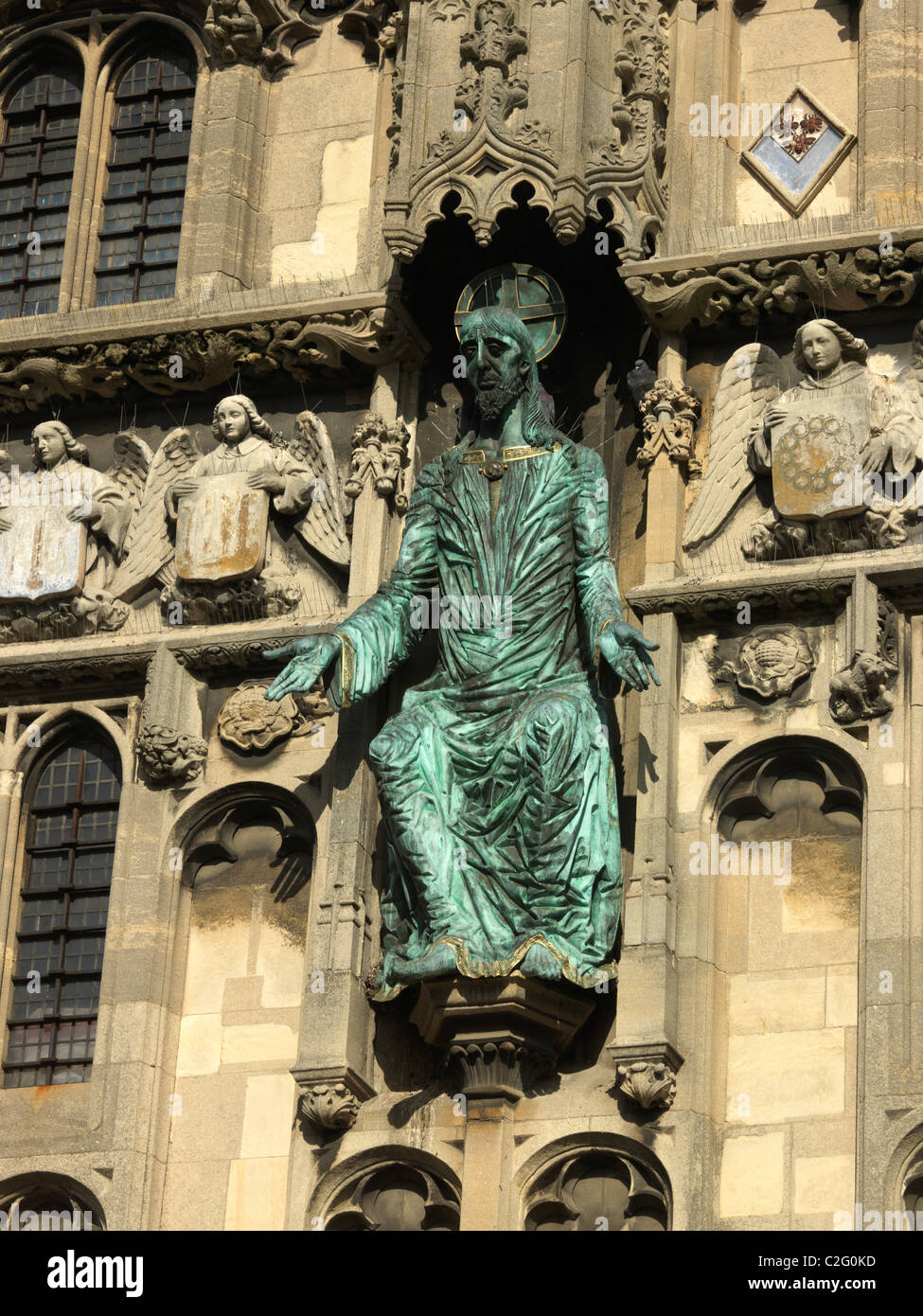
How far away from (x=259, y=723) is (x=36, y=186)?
4.77m

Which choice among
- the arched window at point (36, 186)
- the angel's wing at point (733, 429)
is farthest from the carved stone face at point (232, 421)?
the angel's wing at point (733, 429)

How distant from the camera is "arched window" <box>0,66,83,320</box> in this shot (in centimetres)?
2397

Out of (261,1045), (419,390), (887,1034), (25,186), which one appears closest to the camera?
(887,1034)

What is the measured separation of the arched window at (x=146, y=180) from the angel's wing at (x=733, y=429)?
4.05 m

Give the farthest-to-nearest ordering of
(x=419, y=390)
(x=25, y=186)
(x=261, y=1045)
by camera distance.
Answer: (x=25, y=186)
(x=419, y=390)
(x=261, y=1045)

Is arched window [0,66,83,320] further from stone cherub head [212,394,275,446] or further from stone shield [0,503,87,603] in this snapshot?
stone cherub head [212,394,275,446]

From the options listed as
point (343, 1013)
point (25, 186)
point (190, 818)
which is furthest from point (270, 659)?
point (25, 186)

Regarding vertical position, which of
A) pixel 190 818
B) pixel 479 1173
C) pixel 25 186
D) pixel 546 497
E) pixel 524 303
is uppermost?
pixel 25 186

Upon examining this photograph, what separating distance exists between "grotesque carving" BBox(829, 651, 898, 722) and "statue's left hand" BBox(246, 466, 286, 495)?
370 centimetres

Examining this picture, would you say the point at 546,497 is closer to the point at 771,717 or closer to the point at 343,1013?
the point at 771,717

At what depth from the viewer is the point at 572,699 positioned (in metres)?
20.4

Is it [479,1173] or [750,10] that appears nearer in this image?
[479,1173]

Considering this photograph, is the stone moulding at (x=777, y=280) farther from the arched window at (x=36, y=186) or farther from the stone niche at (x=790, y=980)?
the arched window at (x=36, y=186)

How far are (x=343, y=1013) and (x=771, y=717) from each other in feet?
9.60
